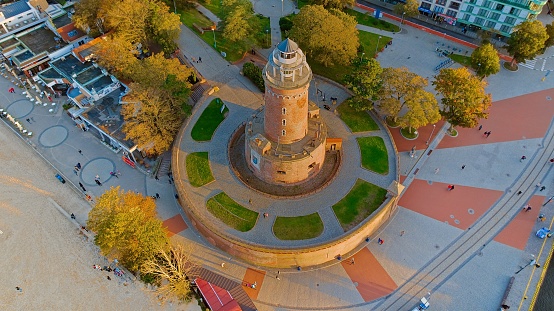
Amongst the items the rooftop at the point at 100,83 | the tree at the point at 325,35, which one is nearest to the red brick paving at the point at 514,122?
the tree at the point at 325,35

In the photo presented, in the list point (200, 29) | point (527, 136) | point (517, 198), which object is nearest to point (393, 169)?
point (517, 198)

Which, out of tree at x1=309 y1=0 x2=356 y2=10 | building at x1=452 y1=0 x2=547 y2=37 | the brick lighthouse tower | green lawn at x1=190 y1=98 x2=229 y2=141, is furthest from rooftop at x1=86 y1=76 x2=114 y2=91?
building at x1=452 y1=0 x2=547 y2=37

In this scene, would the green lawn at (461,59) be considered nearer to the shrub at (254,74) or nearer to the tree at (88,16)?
the shrub at (254,74)

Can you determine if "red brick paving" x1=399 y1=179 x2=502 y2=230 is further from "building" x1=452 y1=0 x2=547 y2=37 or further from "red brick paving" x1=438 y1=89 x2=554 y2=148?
"building" x1=452 y1=0 x2=547 y2=37

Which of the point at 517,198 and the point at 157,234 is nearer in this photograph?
the point at 157,234

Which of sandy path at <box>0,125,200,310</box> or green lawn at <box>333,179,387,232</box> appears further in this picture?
green lawn at <box>333,179,387,232</box>

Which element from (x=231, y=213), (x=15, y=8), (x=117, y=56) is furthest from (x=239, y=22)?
(x=15, y=8)

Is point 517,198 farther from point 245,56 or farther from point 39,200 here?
point 39,200
